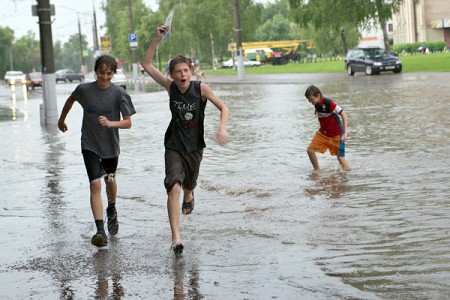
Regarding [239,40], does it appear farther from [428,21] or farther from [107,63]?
[428,21]

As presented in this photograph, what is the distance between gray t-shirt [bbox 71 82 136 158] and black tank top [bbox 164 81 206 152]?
1.99ft

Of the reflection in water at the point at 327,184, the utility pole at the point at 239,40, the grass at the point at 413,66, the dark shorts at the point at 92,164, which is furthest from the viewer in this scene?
the utility pole at the point at 239,40

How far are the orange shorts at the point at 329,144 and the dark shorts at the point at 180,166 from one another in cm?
449

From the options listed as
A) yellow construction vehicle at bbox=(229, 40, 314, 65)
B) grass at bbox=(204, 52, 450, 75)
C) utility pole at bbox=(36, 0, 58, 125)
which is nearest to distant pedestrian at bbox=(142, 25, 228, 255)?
utility pole at bbox=(36, 0, 58, 125)

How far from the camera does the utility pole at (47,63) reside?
2311 centimetres

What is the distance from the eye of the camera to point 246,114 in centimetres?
2388

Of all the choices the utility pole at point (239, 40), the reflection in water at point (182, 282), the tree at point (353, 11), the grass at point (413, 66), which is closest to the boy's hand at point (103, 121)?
the reflection in water at point (182, 282)

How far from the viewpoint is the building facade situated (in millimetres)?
116062

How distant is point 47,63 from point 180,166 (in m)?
16.6

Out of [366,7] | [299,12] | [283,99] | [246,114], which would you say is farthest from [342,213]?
[299,12]

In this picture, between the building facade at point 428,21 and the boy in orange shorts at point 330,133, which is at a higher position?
the building facade at point 428,21

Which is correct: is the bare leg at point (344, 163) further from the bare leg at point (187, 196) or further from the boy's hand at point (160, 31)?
the boy's hand at point (160, 31)

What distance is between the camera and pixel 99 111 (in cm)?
812

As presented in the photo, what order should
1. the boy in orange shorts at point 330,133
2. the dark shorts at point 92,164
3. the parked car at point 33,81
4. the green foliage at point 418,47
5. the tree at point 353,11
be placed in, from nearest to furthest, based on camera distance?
the dark shorts at point 92,164 < the boy in orange shorts at point 330,133 < the tree at point 353,11 < the parked car at point 33,81 < the green foliage at point 418,47
